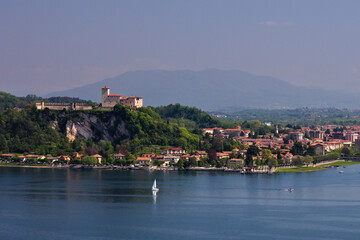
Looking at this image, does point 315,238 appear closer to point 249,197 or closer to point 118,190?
point 249,197

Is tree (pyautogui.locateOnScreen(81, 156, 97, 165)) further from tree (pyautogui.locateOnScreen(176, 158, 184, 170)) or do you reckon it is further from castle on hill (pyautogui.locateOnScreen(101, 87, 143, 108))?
castle on hill (pyautogui.locateOnScreen(101, 87, 143, 108))

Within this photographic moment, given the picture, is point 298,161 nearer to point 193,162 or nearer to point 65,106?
point 193,162

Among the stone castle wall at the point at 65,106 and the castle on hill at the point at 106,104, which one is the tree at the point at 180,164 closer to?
the castle on hill at the point at 106,104

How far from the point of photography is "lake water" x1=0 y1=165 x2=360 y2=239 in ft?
88.1

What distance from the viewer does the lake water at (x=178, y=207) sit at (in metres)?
26.8

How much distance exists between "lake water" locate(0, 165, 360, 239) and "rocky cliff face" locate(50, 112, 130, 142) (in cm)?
1643

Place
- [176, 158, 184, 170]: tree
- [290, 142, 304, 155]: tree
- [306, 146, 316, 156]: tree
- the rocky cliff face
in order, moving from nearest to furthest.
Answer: [176, 158, 184, 170]: tree → [290, 142, 304, 155]: tree → [306, 146, 316, 156]: tree → the rocky cliff face

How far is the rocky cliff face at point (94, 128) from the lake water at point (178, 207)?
1643cm

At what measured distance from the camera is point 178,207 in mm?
32562

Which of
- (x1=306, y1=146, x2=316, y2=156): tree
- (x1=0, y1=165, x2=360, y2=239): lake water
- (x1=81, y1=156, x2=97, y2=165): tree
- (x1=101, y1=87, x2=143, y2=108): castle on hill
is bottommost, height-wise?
(x1=0, y1=165, x2=360, y2=239): lake water

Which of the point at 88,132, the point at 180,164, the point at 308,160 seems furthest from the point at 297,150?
the point at 88,132

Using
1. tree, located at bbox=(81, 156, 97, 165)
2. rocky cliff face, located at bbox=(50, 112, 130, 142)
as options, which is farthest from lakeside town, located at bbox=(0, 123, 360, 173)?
rocky cliff face, located at bbox=(50, 112, 130, 142)

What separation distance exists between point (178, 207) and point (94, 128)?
33.8 m

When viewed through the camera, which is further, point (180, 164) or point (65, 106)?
point (65, 106)
